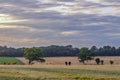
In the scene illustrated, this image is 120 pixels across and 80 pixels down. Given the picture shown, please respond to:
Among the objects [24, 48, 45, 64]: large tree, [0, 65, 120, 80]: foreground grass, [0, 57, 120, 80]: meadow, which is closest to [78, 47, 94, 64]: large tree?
[24, 48, 45, 64]: large tree

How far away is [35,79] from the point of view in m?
53.7

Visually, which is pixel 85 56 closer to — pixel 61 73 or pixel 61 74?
pixel 61 73

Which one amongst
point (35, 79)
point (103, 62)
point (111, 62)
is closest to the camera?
point (35, 79)

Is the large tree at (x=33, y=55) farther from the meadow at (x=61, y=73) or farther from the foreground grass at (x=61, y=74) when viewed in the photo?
the foreground grass at (x=61, y=74)

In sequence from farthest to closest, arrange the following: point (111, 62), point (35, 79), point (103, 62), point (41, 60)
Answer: point (41, 60)
point (103, 62)
point (111, 62)
point (35, 79)

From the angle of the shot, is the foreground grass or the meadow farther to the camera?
A: the meadow

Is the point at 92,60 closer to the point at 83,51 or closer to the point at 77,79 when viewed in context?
the point at 83,51

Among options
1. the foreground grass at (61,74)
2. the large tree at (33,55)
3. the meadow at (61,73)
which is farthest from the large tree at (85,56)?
the foreground grass at (61,74)

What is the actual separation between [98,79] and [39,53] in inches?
5112

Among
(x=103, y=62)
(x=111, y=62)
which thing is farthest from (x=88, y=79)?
(x=103, y=62)

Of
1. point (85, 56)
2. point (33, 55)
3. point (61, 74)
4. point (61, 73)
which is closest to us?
point (61, 74)

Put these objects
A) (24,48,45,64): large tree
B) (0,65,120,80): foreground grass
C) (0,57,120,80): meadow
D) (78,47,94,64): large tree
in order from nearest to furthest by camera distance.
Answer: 1. (0,65,120,80): foreground grass
2. (0,57,120,80): meadow
3. (24,48,45,64): large tree
4. (78,47,94,64): large tree

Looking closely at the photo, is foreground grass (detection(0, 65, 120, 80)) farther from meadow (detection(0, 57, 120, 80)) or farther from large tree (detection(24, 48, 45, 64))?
large tree (detection(24, 48, 45, 64))

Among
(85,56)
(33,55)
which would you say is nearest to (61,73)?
(33,55)
